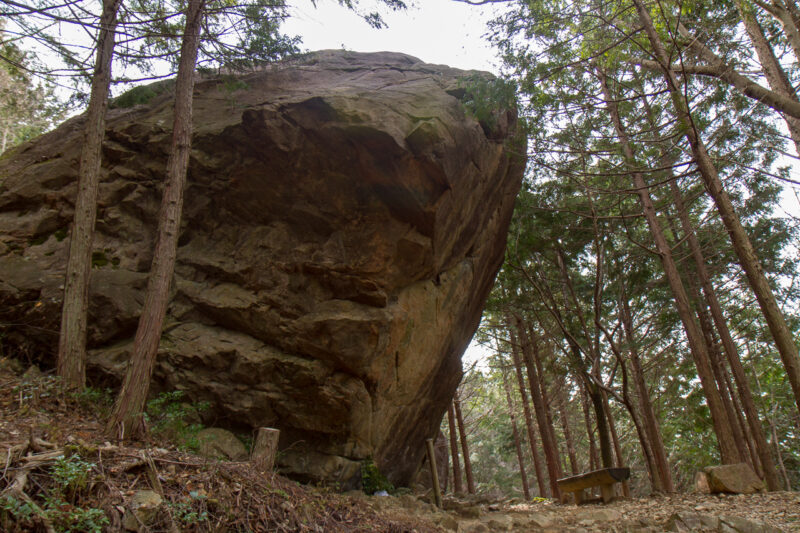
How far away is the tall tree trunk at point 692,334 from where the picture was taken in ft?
28.0

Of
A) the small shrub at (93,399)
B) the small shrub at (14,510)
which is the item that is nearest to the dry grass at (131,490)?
the small shrub at (14,510)

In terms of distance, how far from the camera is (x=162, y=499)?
3.27 metres

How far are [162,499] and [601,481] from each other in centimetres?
754

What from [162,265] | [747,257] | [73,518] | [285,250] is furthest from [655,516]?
[162,265]

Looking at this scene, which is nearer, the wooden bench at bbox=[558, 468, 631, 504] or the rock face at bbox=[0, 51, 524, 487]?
the rock face at bbox=[0, 51, 524, 487]

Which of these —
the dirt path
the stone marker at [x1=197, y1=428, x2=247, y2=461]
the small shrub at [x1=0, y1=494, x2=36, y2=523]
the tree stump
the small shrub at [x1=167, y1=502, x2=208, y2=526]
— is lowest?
the dirt path

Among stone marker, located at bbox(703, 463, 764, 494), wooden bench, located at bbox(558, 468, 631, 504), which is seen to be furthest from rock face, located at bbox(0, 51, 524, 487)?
stone marker, located at bbox(703, 463, 764, 494)

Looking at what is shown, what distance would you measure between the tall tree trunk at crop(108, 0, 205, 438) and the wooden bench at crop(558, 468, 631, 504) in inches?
285

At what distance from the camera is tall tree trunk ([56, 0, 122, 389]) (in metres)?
5.96

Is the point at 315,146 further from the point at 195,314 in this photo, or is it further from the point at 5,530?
the point at 5,530

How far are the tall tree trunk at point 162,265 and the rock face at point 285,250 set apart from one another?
126 centimetres

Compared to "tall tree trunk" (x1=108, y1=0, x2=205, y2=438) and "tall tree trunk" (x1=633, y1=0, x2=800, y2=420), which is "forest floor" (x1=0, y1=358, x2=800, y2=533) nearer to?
"tall tree trunk" (x1=108, y1=0, x2=205, y2=438)

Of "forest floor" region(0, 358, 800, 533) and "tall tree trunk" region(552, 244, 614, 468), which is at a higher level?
"tall tree trunk" region(552, 244, 614, 468)

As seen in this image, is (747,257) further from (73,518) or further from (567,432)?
(567,432)
